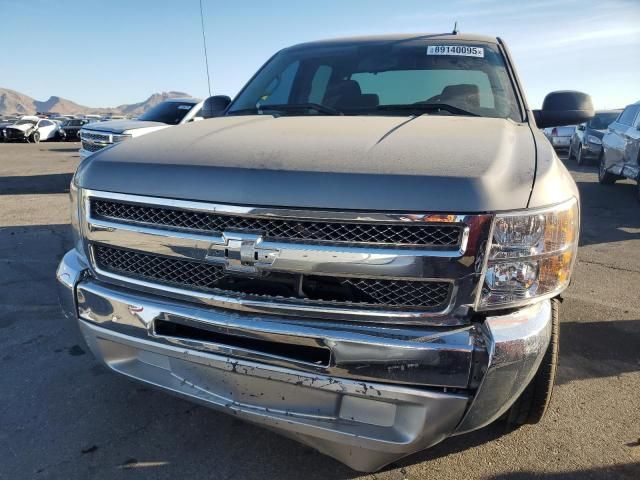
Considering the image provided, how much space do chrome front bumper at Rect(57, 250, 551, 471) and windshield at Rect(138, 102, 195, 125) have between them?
8.46m

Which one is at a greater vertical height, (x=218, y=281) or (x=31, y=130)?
(x=218, y=281)

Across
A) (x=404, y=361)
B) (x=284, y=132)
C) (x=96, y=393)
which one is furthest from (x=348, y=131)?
(x=96, y=393)

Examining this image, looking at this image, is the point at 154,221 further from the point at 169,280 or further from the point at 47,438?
the point at 47,438

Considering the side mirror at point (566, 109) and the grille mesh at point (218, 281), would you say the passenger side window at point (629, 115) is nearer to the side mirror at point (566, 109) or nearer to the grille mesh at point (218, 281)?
the side mirror at point (566, 109)

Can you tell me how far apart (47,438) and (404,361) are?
1867mm

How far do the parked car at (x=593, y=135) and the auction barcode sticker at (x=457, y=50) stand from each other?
1022 centimetres

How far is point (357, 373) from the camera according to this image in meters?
1.74

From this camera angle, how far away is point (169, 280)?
2.09 m

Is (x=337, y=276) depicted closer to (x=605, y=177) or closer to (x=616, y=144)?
(x=616, y=144)

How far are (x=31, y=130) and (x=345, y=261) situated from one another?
30.2 meters

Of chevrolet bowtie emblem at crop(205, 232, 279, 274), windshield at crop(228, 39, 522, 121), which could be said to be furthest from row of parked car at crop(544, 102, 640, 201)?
chevrolet bowtie emblem at crop(205, 232, 279, 274)

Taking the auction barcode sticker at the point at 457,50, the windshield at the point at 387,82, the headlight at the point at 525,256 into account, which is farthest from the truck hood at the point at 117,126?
the headlight at the point at 525,256

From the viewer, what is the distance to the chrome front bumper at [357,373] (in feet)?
5.54

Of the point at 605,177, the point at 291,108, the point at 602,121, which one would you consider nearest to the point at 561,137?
the point at 602,121
